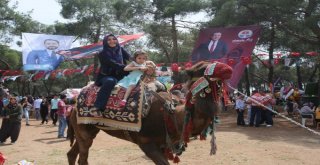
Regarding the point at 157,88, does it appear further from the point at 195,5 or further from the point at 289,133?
the point at 195,5

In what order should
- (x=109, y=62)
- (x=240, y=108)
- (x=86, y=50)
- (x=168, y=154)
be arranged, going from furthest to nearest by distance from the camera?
(x=86, y=50), (x=240, y=108), (x=109, y=62), (x=168, y=154)

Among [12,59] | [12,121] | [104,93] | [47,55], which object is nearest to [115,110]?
[104,93]

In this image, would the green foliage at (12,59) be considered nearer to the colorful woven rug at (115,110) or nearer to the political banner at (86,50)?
the political banner at (86,50)

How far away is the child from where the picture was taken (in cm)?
555

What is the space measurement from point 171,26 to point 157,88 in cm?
2135

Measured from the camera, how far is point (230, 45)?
759 inches

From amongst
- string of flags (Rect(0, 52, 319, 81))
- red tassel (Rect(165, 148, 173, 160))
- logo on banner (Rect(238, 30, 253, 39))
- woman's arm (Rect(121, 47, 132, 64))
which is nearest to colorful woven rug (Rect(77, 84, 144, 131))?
red tassel (Rect(165, 148, 173, 160))

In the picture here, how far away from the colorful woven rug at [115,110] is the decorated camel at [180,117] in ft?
0.39

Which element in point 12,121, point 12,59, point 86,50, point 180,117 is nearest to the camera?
point 180,117

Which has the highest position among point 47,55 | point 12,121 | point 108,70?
point 47,55

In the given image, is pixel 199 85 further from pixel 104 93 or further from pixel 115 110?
pixel 104 93

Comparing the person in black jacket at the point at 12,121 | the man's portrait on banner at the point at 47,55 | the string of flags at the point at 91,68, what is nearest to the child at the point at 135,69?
the person in black jacket at the point at 12,121

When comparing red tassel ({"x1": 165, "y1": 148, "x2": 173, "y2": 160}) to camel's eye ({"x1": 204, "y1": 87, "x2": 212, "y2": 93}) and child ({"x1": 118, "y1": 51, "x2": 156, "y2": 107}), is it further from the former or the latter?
camel's eye ({"x1": 204, "y1": 87, "x2": 212, "y2": 93})

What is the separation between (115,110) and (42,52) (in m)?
17.2
